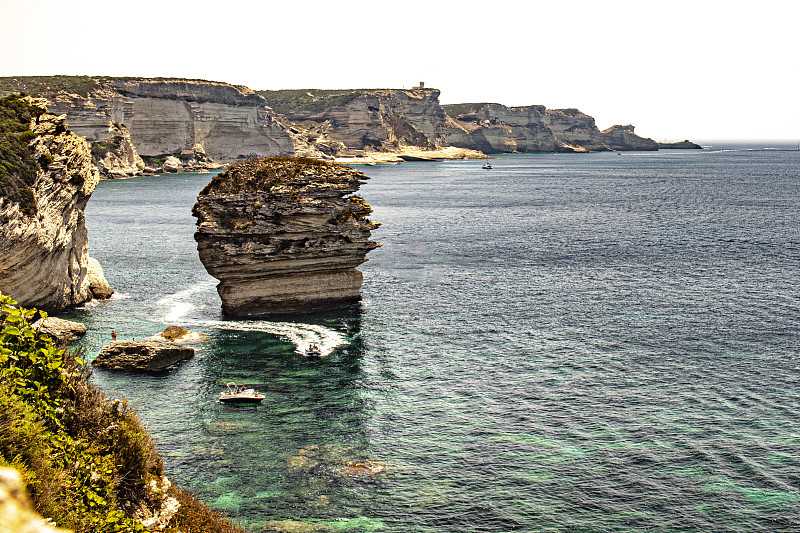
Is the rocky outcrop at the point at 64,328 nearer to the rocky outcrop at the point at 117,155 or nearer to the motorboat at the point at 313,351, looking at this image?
the motorboat at the point at 313,351

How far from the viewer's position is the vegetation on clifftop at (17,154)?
47.4 meters

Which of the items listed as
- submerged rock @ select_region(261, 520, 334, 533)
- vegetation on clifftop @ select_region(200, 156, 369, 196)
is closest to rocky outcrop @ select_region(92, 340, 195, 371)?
vegetation on clifftop @ select_region(200, 156, 369, 196)

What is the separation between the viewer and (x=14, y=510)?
4.11 m

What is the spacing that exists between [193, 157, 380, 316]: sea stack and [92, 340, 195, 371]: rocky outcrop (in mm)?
10428

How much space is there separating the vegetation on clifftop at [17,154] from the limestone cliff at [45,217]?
7 centimetres

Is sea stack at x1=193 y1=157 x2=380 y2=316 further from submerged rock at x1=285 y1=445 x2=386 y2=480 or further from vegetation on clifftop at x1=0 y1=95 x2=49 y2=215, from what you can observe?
submerged rock at x1=285 y1=445 x2=386 y2=480

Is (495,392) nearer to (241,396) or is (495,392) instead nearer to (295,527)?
(241,396)

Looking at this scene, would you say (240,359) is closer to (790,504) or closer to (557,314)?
(557,314)

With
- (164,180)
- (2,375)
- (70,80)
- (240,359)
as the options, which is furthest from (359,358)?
(70,80)

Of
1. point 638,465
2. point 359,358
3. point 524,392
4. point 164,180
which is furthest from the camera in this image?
point 164,180

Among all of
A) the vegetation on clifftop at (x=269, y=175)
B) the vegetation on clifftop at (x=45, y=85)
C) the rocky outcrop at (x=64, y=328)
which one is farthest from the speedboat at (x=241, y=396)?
the vegetation on clifftop at (x=45, y=85)

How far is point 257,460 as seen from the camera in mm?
31156

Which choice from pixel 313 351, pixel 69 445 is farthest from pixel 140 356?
pixel 69 445

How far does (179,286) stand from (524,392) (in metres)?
37.9
